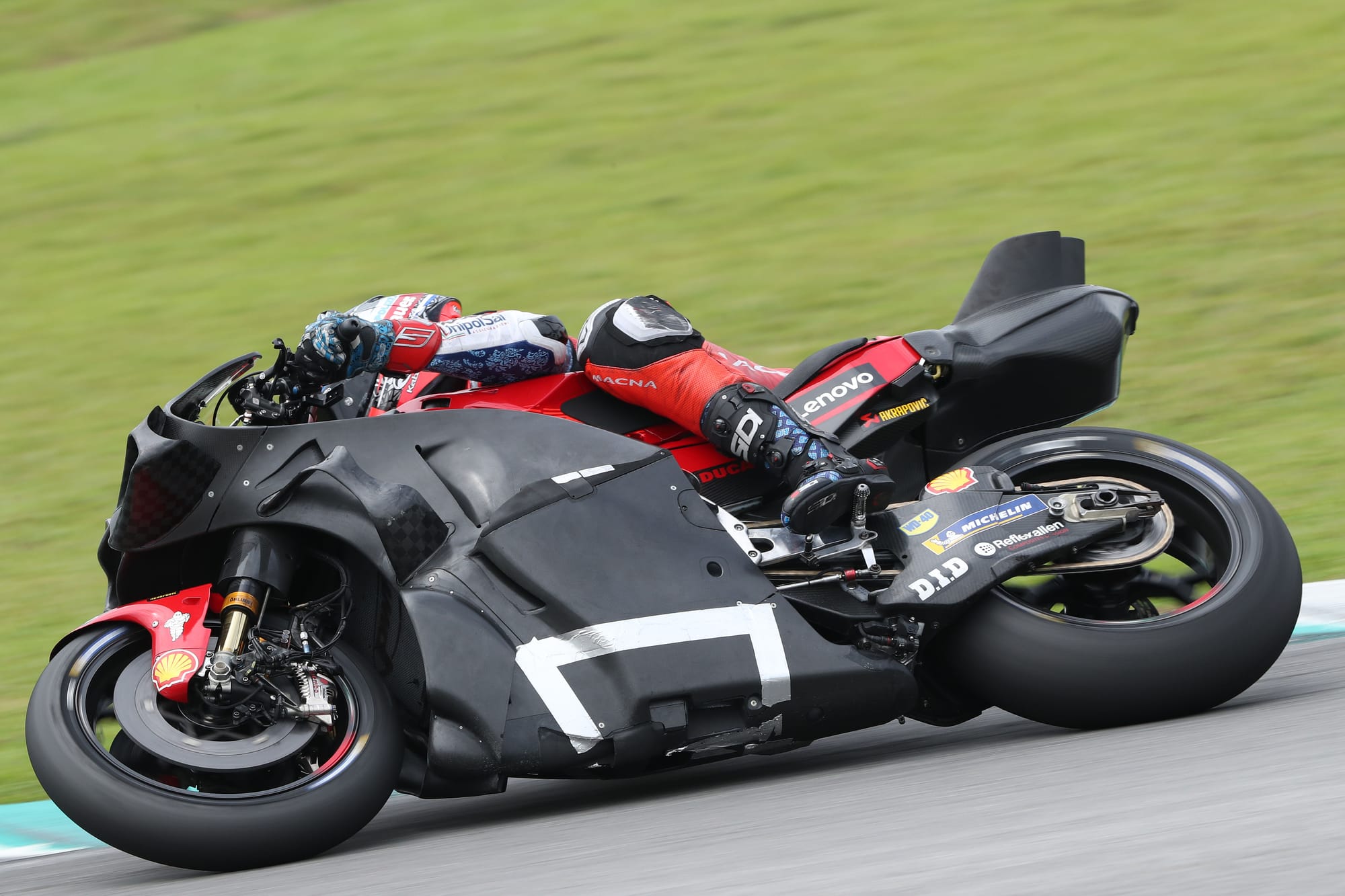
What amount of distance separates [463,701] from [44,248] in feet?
28.9

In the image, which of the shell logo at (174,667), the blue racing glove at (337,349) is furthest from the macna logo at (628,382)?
the shell logo at (174,667)

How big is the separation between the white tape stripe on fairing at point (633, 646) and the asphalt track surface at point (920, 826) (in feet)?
0.75

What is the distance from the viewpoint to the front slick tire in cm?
334

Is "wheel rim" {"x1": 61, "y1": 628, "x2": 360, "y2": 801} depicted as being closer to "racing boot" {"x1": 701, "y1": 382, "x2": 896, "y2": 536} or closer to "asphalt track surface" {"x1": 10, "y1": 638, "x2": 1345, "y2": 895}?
"asphalt track surface" {"x1": 10, "y1": 638, "x2": 1345, "y2": 895}

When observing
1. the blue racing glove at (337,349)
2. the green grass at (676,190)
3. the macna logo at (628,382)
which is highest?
the blue racing glove at (337,349)

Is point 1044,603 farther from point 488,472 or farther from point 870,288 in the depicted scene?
point 870,288

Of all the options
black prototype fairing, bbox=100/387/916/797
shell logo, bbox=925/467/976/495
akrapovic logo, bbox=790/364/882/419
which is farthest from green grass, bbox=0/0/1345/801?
black prototype fairing, bbox=100/387/916/797

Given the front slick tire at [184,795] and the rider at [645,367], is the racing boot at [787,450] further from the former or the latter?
the front slick tire at [184,795]

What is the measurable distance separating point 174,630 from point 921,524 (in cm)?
172

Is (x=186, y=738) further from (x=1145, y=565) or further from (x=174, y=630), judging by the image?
(x=1145, y=565)

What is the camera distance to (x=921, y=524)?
159 inches

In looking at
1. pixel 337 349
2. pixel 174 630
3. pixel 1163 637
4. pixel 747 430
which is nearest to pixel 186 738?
pixel 174 630

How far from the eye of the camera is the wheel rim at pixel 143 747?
11.2 feet

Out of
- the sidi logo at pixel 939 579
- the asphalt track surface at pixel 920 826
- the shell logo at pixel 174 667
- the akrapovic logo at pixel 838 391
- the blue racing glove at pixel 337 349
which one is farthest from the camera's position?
the akrapovic logo at pixel 838 391
